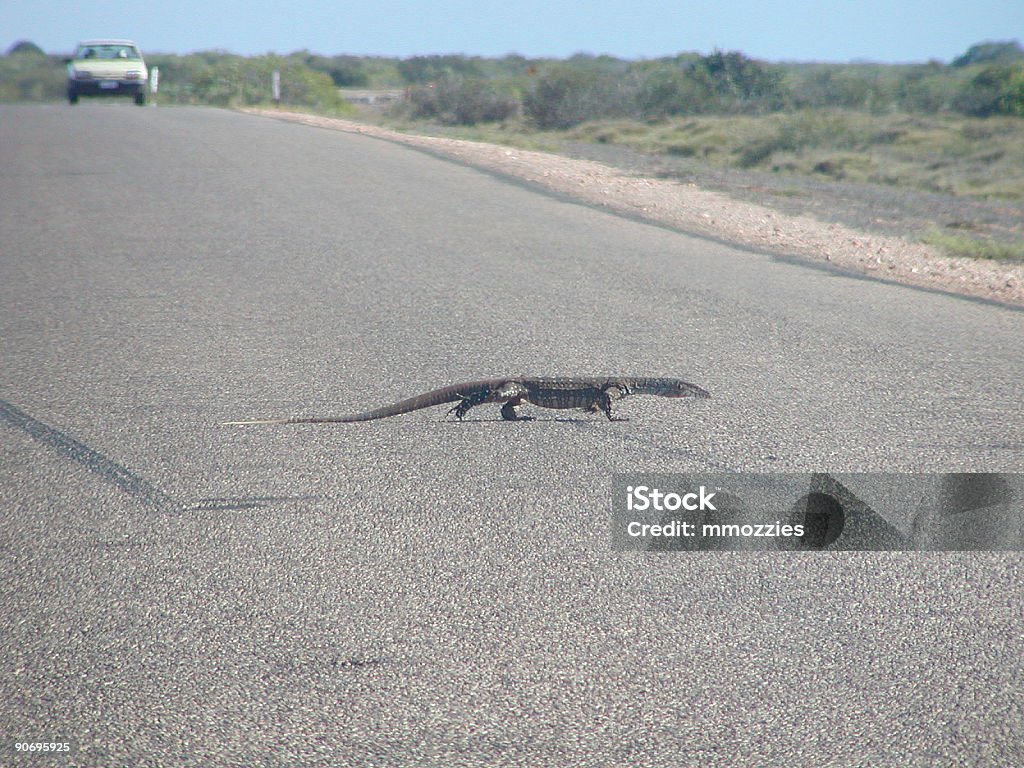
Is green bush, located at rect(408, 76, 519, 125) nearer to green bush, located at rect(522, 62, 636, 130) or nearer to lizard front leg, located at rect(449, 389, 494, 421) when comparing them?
green bush, located at rect(522, 62, 636, 130)

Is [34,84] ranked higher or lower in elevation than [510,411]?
higher

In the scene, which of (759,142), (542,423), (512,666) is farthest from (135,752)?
(759,142)

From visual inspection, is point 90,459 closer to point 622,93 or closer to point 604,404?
point 604,404

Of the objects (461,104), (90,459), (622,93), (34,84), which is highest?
(622,93)

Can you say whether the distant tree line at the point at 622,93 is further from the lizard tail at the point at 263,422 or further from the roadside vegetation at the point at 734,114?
the lizard tail at the point at 263,422

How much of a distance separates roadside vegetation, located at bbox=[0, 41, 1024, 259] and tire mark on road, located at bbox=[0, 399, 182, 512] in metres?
10.4

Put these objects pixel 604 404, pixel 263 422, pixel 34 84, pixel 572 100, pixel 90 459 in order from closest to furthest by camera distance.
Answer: pixel 90 459
pixel 263 422
pixel 604 404
pixel 572 100
pixel 34 84

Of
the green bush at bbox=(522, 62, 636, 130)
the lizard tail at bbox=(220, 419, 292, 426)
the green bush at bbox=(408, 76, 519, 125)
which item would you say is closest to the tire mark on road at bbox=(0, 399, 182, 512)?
the lizard tail at bbox=(220, 419, 292, 426)

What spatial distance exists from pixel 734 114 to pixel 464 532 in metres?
41.1

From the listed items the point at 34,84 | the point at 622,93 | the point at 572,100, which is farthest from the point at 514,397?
the point at 34,84

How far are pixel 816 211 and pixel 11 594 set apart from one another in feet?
46.6

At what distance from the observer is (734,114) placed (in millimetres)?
42531

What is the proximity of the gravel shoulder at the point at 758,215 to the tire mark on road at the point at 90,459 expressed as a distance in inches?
294

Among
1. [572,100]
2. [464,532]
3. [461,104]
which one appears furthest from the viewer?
[572,100]
